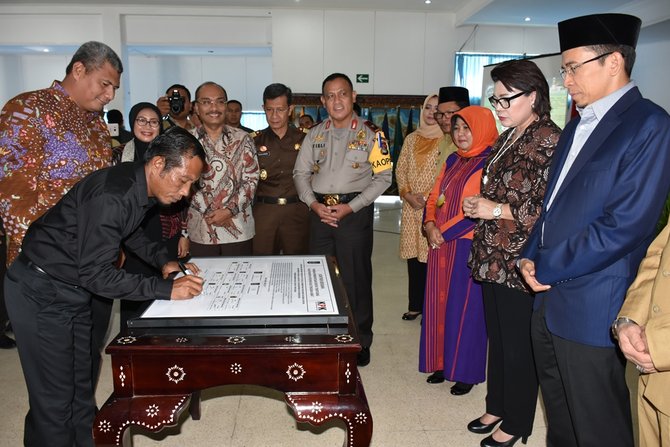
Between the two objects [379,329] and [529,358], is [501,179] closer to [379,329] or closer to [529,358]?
[529,358]

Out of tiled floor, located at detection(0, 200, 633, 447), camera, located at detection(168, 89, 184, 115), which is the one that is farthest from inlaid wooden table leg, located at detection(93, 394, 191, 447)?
camera, located at detection(168, 89, 184, 115)

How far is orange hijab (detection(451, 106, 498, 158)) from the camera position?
2.28 meters

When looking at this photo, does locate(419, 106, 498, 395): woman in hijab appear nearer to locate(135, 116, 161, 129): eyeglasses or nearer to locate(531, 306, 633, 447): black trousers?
locate(531, 306, 633, 447): black trousers

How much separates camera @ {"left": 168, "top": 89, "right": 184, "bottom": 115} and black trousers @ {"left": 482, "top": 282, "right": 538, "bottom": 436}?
287 centimetres

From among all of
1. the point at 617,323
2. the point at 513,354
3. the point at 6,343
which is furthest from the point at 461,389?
the point at 6,343

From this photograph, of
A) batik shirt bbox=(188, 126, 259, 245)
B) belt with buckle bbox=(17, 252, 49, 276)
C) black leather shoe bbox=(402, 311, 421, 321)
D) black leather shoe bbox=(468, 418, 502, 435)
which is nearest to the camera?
belt with buckle bbox=(17, 252, 49, 276)

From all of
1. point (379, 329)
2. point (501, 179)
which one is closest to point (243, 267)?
point (501, 179)

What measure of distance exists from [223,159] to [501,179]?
156 cm

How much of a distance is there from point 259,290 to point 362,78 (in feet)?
25.2

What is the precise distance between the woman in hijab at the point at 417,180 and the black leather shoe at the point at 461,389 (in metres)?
0.86

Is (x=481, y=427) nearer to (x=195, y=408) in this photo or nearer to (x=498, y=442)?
(x=498, y=442)

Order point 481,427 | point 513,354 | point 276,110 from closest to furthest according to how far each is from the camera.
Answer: point 513,354, point 481,427, point 276,110

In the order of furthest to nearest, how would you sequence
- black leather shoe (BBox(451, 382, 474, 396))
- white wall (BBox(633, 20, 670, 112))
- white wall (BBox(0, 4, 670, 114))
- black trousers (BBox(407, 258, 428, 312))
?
white wall (BBox(0, 4, 670, 114)) < white wall (BBox(633, 20, 670, 112)) < black trousers (BBox(407, 258, 428, 312)) < black leather shoe (BBox(451, 382, 474, 396))

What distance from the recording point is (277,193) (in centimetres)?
307
